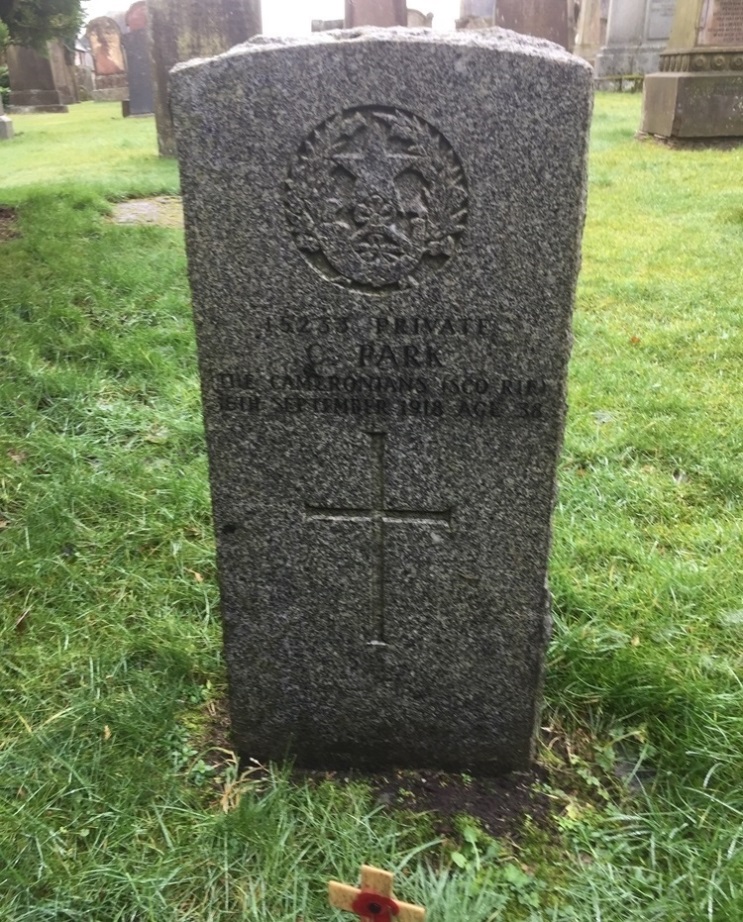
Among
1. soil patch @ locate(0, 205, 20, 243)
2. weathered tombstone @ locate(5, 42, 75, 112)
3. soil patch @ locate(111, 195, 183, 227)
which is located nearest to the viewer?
soil patch @ locate(0, 205, 20, 243)

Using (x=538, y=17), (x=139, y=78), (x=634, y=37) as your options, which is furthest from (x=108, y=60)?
(x=538, y=17)

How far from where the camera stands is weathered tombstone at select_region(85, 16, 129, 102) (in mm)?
23812

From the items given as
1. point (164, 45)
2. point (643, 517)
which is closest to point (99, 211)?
point (164, 45)

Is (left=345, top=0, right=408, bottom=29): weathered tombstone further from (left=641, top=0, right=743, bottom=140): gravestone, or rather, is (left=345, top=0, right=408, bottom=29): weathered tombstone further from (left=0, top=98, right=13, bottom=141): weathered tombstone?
(left=0, top=98, right=13, bottom=141): weathered tombstone

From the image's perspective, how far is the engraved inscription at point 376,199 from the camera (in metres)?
1.59

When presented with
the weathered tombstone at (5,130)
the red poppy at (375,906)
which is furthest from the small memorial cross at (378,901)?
the weathered tombstone at (5,130)

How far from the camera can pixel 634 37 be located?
1588 centimetres

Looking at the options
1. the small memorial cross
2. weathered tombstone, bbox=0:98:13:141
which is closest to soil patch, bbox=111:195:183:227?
the small memorial cross

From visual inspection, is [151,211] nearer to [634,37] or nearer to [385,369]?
[385,369]

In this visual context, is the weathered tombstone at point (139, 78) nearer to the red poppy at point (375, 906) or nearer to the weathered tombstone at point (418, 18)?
the weathered tombstone at point (418, 18)

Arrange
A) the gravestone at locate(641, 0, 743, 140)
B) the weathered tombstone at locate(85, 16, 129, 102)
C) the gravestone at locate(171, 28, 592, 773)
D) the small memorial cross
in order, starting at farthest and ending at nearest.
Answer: the weathered tombstone at locate(85, 16, 129, 102) → the gravestone at locate(641, 0, 743, 140) → the gravestone at locate(171, 28, 592, 773) → the small memorial cross

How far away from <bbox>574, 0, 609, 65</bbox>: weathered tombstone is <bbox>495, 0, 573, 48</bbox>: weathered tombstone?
11271mm

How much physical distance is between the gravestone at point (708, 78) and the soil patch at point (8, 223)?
24.9 feet

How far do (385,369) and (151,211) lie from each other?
5935 mm
